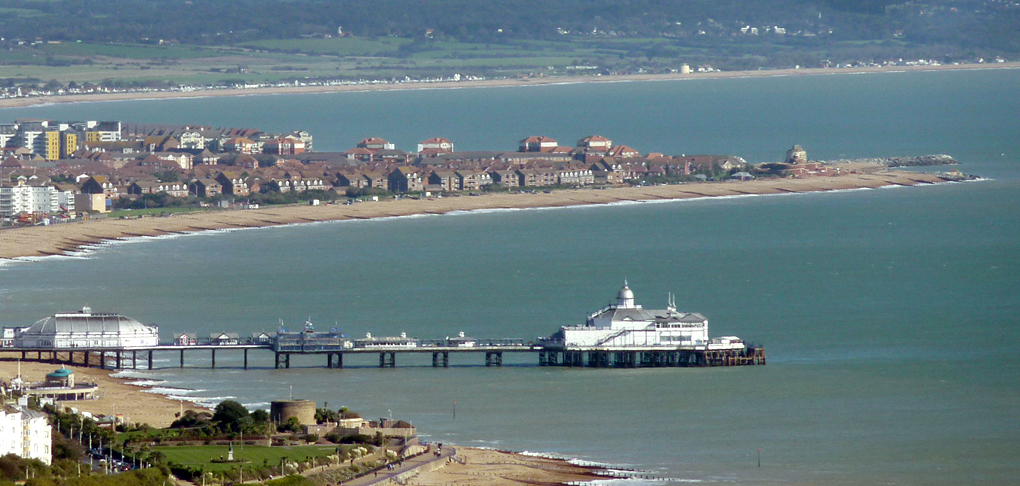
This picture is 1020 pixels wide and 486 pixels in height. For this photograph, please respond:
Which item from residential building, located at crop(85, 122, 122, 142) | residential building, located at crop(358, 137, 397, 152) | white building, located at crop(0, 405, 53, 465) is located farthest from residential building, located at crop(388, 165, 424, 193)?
white building, located at crop(0, 405, 53, 465)

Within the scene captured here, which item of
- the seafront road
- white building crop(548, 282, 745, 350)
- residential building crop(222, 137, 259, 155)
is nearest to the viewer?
the seafront road

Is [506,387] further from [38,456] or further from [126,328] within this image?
[38,456]

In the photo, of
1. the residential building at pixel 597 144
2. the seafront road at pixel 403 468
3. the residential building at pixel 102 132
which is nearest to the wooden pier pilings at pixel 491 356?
the seafront road at pixel 403 468

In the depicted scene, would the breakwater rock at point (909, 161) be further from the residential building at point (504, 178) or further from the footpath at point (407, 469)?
the footpath at point (407, 469)

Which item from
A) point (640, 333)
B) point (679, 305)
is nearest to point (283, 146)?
point (679, 305)

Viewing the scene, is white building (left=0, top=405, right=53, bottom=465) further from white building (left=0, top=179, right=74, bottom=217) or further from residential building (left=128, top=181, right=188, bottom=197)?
residential building (left=128, top=181, right=188, bottom=197)

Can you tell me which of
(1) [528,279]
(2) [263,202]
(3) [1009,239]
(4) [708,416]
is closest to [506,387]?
(4) [708,416]

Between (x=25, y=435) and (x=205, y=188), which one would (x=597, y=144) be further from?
(x=25, y=435)
